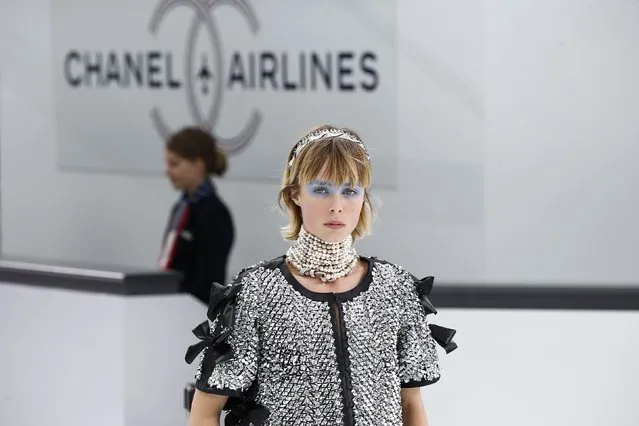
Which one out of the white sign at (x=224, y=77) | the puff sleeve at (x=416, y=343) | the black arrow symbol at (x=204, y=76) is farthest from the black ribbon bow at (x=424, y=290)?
the black arrow symbol at (x=204, y=76)

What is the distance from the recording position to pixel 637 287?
197 inches

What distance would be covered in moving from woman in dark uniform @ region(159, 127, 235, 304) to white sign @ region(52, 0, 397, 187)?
0.93 feet

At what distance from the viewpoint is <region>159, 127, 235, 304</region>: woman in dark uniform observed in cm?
650

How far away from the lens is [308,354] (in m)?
2.81

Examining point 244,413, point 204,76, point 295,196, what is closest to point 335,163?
point 295,196

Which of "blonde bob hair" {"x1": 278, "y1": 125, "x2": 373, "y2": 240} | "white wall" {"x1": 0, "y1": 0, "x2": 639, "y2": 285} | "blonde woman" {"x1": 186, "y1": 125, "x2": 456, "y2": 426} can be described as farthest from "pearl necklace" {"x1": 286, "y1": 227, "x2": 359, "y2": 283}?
"white wall" {"x1": 0, "y1": 0, "x2": 639, "y2": 285}

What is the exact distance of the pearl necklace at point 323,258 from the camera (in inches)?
113

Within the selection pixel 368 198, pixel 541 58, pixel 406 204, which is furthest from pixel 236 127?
pixel 368 198

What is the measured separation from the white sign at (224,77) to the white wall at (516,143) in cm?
14

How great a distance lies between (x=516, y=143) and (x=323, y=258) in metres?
3.05

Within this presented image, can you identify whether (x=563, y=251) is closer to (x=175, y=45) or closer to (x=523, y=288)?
(x=523, y=288)

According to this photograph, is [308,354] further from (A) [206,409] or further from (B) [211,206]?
(B) [211,206]

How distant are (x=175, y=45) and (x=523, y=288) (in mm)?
2852

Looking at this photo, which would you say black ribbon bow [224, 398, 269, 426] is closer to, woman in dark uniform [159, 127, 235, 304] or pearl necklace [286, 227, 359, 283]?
pearl necklace [286, 227, 359, 283]
